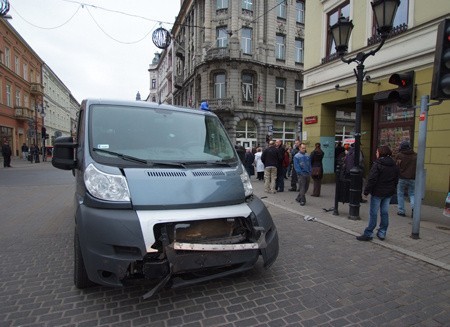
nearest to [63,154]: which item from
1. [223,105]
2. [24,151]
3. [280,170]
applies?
[280,170]

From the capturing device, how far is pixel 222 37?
28547 mm

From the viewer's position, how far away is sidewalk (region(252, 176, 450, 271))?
4.48 meters

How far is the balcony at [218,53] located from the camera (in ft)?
89.4

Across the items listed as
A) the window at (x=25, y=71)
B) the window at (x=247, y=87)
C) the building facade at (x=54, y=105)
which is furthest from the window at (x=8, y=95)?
the window at (x=247, y=87)

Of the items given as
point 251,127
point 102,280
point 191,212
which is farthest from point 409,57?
point 251,127

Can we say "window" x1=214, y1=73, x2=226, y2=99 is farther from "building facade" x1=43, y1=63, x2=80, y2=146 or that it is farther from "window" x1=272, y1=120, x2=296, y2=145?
"building facade" x1=43, y1=63, x2=80, y2=146

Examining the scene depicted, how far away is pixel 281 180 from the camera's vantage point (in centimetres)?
1059

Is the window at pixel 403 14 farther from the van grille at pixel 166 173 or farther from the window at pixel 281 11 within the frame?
the window at pixel 281 11

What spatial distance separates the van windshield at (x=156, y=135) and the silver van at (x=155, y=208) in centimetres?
1

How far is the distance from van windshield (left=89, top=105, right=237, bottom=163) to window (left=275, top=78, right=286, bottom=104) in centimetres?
2710

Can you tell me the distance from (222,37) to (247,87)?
5467 millimetres

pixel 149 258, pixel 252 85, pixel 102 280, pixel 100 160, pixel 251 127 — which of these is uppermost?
pixel 252 85

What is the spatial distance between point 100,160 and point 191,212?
1.12 m

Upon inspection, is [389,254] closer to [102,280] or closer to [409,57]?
[102,280]
